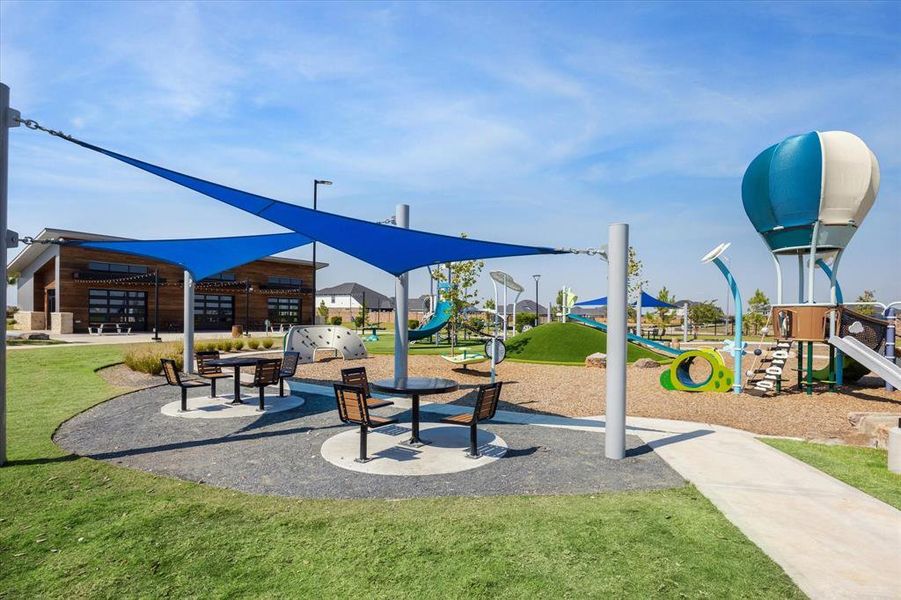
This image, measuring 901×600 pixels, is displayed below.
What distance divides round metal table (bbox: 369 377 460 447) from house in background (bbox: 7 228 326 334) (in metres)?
23.1

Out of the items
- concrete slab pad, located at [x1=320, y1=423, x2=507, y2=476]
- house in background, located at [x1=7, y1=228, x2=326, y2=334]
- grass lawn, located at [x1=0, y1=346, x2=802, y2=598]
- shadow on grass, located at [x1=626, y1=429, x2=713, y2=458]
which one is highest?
house in background, located at [x1=7, y1=228, x2=326, y2=334]

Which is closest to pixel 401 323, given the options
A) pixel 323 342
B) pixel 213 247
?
pixel 213 247

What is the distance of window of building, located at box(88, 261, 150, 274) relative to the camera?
2903 cm

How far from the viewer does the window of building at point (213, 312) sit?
34134mm

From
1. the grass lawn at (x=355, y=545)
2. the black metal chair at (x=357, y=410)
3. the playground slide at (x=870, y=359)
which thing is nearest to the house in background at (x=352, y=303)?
the playground slide at (x=870, y=359)

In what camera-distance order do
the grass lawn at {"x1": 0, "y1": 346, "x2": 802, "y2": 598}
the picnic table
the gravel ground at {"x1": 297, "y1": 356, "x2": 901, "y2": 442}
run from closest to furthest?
the grass lawn at {"x1": 0, "y1": 346, "x2": 802, "y2": 598}
the gravel ground at {"x1": 297, "y1": 356, "x2": 901, "y2": 442}
the picnic table

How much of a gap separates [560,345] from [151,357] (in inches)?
436

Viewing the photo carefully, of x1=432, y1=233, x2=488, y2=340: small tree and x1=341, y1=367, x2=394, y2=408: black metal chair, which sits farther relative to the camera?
x1=432, y1=233, x2=488, y2=340: small tree

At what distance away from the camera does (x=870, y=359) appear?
871 centimetres

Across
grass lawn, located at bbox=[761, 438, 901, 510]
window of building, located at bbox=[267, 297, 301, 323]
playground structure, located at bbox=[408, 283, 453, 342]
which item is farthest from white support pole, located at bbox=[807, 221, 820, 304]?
window of building, located at bbox=[267, 297, 301, 323]

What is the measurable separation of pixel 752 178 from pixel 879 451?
22.6ft

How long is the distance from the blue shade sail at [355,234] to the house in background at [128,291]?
21.7 meters

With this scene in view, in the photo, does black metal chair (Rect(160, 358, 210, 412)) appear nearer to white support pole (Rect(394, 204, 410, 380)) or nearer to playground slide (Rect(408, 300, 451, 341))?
white support pole (Rect(394, 204, 410, 380))

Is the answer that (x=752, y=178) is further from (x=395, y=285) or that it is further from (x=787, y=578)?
(x=787, y=578)
